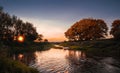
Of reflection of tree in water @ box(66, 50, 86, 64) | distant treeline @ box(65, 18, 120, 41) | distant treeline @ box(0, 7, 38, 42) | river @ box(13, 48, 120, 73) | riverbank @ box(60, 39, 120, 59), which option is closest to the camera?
river @ box(13, 48, 120, 73)

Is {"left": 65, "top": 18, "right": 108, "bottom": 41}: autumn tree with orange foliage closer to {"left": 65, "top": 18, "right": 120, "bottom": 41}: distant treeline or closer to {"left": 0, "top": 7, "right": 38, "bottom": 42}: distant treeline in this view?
{"left": 65, "top": 18, "right": 120, "bottom": 41}: distant treeline

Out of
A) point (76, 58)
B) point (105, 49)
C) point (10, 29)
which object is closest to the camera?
point (76, 58)

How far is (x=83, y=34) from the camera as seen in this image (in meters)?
107

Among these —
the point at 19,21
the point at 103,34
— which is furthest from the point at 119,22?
the point at 19,21

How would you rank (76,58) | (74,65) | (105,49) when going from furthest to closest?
(105,49), (76,58), (74,65)

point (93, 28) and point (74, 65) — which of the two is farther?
point (93, 28)

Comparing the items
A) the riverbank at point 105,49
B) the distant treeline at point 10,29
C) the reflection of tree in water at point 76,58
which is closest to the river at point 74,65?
the reflection of tree in water at point 76,58

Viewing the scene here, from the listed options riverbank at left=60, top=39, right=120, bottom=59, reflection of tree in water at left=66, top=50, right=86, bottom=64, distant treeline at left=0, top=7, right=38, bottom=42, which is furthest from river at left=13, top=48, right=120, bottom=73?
distant treeline at left=0, top=7, right=38, bottom=42

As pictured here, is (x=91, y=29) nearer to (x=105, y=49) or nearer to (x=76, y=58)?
(x=105, y=49)

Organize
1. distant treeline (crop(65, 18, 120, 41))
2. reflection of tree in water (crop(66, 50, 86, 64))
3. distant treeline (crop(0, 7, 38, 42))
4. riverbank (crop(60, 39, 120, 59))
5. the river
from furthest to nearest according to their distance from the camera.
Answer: distant treeline (crop(65, 18, 120, 41)) → distant treeline (crop(0, 7, 38, 42)) → riverbank (crop(60, 39, 120, 59)) → reflection of tree in water (crop(66, 50, 86, 64)) → the river

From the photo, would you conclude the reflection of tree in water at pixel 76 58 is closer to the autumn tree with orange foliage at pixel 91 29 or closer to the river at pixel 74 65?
the river at pixel 74 65

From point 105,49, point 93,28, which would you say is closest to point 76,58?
point 105,49

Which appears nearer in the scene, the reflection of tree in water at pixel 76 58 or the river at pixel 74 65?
the river at pixel 74 65

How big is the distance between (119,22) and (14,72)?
92709 mm
